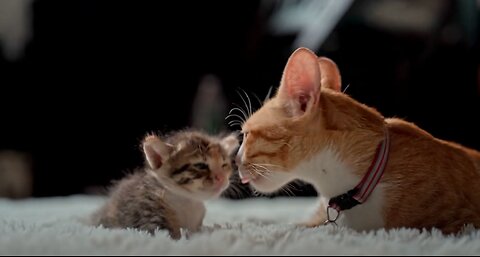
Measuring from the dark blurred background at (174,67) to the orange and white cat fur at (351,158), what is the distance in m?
1.12

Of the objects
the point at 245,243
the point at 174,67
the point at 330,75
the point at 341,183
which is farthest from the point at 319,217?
the point at 174,67

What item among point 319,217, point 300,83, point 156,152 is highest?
point 300,83

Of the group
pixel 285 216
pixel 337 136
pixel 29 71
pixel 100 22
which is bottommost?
pixel 285 216

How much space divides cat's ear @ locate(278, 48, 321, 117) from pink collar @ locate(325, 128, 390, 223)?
6.7 inches

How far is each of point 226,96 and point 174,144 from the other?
123 centimetres

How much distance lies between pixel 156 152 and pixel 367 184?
1.68ft

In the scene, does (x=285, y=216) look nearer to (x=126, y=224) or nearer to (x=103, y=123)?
(x=126, y=224)

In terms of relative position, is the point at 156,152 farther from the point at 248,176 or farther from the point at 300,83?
the point at 300,83

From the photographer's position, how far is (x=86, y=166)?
2.77 metres

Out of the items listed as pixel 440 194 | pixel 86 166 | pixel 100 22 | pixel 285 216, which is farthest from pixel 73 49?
pixel 440 194

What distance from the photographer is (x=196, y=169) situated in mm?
1354

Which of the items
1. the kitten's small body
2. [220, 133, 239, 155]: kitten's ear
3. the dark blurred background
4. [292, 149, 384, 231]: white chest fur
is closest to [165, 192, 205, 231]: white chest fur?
the kitten's small body

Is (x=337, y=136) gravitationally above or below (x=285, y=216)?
above

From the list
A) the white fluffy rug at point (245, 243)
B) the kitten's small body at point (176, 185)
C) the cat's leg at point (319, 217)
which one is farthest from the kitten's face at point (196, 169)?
the white fluffy rug at point (245, 243)
